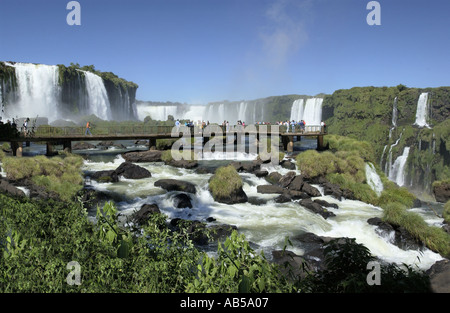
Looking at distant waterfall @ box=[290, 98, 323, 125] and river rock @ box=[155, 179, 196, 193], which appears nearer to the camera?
river rock @ box=[155, 179, 196, 193]

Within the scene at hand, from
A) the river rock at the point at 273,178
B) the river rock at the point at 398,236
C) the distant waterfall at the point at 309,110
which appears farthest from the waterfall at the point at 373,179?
the distant waterfall at the point at 309,110

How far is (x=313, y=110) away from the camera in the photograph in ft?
223

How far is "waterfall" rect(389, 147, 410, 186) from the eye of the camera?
46.3 meters

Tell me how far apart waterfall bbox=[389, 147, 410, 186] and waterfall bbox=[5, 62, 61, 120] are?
2419 inches

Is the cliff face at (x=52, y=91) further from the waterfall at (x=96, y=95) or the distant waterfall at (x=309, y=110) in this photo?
the distant waterfall at (x=309, y=110)

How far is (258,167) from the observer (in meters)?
26.0

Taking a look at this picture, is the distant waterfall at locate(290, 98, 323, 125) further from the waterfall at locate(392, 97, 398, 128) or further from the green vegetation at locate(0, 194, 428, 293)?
the green vegetation at locate(0, 194, 428, 293)

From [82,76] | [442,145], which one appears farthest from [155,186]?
[82,76]

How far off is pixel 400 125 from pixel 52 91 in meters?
67.3

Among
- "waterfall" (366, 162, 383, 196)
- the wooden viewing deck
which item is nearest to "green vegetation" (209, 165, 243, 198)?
"waterfall" (366, 162, 383, 196)

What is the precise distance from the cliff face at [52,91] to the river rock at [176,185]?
41556mm

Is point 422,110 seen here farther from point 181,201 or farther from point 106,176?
point 106,176

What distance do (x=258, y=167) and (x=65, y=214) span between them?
65.1 feet

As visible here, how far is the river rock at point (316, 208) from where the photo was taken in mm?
17511
